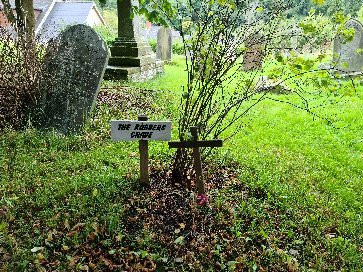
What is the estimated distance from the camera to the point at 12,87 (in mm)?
5594

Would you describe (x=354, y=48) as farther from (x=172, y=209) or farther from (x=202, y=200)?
(x=172, y=209)

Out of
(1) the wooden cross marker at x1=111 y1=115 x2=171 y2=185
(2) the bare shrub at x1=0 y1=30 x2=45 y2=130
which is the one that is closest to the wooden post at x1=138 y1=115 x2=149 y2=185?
(1) the wooden cross marker at x1=111 y1=115 x2=171 y2=185

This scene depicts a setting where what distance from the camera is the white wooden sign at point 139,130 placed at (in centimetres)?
358

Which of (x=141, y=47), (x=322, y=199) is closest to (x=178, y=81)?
(x=141, y=47)

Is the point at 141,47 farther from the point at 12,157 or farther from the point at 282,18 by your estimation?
the point at 282,18

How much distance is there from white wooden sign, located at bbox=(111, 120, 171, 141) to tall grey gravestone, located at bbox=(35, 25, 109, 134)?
7.79 feet

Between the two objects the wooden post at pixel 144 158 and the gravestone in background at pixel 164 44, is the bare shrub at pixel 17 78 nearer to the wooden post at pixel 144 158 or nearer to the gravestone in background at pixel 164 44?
the wooden post at pixel 144 158

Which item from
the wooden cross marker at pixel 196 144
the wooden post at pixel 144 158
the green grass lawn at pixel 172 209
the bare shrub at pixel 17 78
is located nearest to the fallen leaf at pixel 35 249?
the green grass lawn at pixel 172 209

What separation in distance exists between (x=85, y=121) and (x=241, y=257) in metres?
3.54

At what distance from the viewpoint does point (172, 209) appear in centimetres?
362

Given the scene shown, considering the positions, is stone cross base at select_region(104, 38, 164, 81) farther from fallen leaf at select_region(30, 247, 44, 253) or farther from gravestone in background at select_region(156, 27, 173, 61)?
fallen leaf at select_region(30, 247, 44, 253)

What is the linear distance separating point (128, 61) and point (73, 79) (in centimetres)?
405

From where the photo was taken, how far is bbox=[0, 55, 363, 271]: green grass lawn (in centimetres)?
304

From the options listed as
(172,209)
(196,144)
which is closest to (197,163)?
(196,144)
